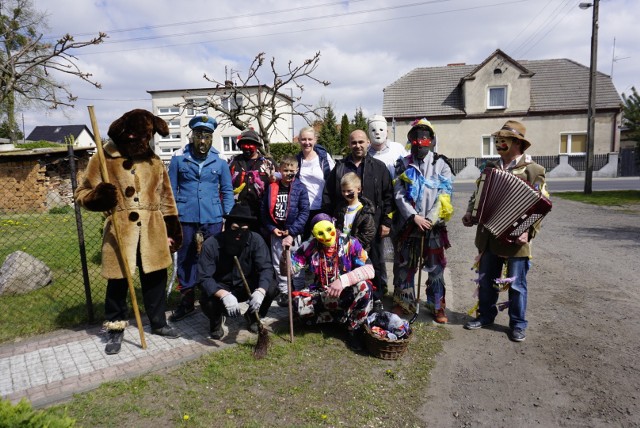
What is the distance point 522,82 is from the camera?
25359 millimetres

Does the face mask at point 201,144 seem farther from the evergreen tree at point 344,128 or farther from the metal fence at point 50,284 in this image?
the evergreen tree at point 344,128

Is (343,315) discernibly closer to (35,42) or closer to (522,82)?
(35,42)

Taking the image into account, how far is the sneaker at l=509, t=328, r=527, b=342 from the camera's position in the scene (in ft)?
13.1

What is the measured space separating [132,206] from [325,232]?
1.76 metres

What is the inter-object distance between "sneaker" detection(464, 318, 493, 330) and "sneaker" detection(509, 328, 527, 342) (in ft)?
1.04

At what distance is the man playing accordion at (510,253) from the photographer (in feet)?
12.8

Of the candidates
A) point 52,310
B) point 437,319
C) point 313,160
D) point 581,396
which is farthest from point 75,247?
point 581,396

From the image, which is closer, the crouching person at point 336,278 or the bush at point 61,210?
the crouching person at point 336,278

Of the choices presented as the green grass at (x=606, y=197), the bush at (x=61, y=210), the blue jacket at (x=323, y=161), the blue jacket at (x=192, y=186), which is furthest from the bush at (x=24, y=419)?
the green grass at (x=606, y=197)

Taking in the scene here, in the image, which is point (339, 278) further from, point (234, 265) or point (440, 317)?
point (440, 317)

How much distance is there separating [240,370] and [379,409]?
120 cm

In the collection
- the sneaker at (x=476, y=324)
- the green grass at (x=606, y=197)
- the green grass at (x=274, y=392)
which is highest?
the green grass at (x=274, y=392)

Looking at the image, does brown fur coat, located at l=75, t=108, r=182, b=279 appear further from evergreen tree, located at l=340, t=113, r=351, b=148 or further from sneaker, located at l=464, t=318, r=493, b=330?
evergreen tree, located at l=340, t=113, r=351, b=148

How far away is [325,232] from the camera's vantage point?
12.4ft
